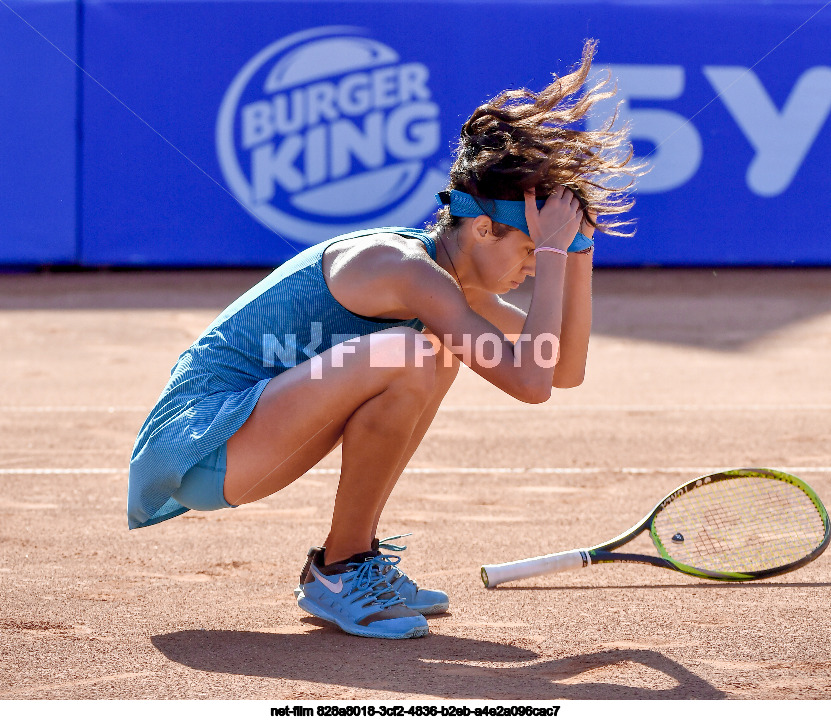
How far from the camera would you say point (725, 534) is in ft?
10.9

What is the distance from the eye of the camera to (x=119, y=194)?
9734 millimetres

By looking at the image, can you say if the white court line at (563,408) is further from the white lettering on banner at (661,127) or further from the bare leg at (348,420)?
the white lettering on banner at (661,127)

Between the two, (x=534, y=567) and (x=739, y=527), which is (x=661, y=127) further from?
(x=534, y=567)

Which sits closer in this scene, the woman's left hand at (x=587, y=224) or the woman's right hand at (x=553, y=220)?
the woman's right hand at (x=553, y=220)

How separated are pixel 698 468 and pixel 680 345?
335cm

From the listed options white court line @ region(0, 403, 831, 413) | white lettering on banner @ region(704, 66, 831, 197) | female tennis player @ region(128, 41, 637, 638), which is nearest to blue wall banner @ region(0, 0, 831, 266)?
white lettering on banner @ region(704, 66, 831, 197)

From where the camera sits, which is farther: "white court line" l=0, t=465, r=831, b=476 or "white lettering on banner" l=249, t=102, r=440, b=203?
"white lettering on banner" l=249, t=102, r=440, b=203

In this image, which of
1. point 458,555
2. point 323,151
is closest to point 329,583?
point 458,555

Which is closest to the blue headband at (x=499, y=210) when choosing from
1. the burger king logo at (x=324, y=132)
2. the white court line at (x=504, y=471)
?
the white court line at (x=504, y=471)

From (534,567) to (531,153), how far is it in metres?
1.06

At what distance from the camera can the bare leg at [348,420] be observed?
2.65m

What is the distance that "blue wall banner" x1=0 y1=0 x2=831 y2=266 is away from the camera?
9.72 meters

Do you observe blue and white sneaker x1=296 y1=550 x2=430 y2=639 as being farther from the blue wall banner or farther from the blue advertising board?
the blue advertising board

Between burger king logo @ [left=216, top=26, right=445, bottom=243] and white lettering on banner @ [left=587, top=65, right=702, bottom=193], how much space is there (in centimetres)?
174
